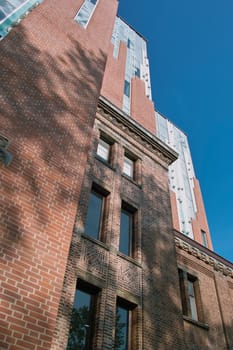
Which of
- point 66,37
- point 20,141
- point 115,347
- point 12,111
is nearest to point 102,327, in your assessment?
point 115,347

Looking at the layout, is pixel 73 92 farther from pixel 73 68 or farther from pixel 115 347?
pixel 115 347

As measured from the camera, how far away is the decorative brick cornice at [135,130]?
14.2 m

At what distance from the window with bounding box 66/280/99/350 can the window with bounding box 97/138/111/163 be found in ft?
18.6

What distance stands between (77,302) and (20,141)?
459 cm

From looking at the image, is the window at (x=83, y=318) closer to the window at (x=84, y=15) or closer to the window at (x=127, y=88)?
the window at (x=84, y=15)

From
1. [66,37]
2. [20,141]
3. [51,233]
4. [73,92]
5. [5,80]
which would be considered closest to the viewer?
[51,233]

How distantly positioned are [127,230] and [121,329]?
3.62 metres

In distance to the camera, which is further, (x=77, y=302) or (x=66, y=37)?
(x=66, y=37)

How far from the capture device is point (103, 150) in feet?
43.5

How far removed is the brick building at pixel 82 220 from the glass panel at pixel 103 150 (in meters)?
0.07

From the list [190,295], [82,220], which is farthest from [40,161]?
[190,295]

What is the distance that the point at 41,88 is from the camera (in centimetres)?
780

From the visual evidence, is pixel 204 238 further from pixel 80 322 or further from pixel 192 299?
pixel 80 322

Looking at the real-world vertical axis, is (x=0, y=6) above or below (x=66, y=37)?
above
